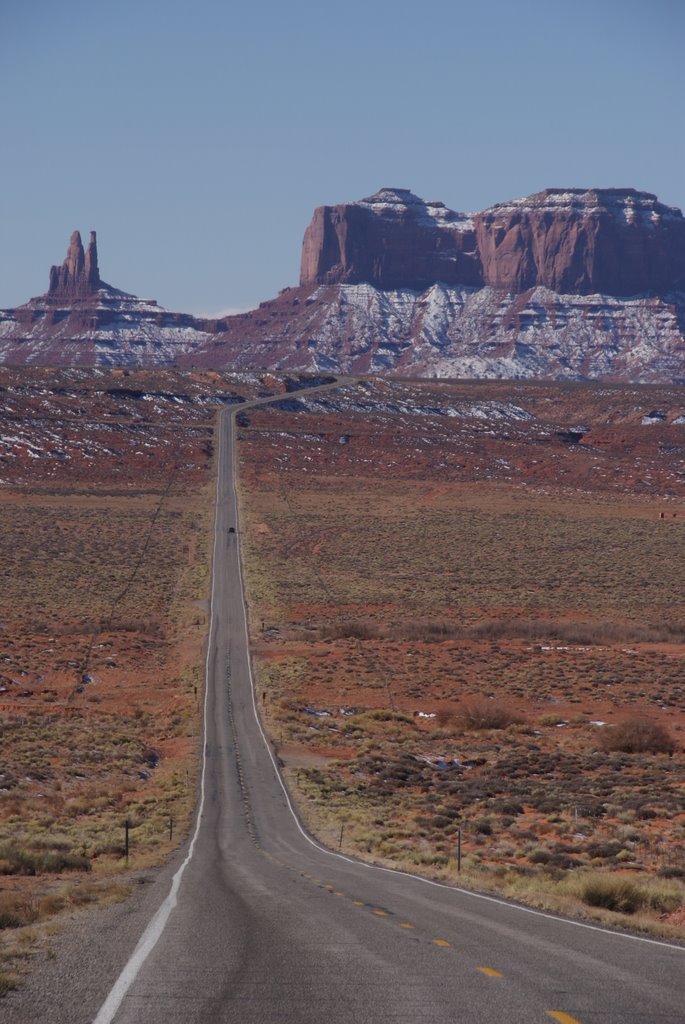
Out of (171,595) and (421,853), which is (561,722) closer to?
(421,853)

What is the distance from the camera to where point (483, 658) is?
51906mm

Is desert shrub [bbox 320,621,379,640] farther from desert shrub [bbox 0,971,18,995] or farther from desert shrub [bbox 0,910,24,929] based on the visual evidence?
desert shrub [bbox 0,971,18,995]

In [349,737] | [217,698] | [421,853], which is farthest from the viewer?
[217,698]

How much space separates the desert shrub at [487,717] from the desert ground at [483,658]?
3.7 inches

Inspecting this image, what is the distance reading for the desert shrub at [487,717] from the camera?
40406mm

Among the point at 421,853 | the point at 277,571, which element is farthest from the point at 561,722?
the point at 277,571

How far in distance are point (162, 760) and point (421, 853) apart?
14912 millimetres

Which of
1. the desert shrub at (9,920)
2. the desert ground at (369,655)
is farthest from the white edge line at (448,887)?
the desert shrub at (9,920)

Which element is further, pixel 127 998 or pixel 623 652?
pixel 623 652

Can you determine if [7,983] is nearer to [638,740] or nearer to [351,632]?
[638,740]

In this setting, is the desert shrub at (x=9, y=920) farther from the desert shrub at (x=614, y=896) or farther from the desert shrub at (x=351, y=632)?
the desert shrub at (x=351, y=632)

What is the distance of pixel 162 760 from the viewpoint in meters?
36.5

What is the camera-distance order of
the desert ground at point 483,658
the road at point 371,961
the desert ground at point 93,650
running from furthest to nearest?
the desert ground at point 483,658, the desert ground at point 93,650, the road at point 371,961

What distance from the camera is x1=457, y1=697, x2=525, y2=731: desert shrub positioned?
40406 millimetres
